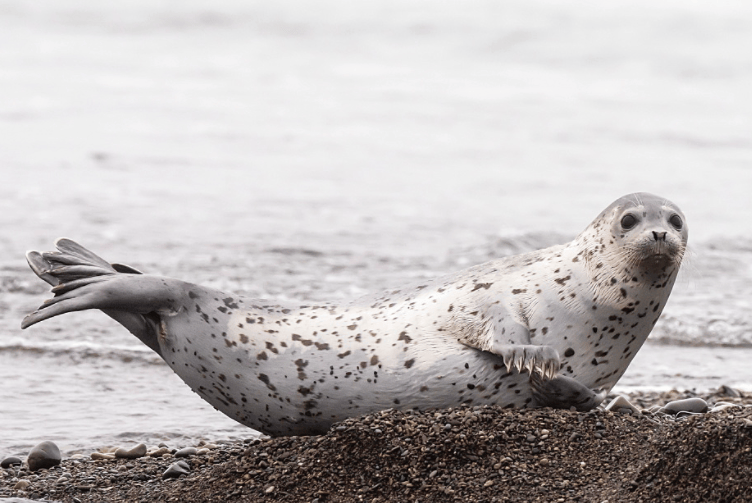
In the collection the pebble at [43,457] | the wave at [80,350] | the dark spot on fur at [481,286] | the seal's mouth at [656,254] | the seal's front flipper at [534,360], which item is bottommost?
the wave at [80,350]

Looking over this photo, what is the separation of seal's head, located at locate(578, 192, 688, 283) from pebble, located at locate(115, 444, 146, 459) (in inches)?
84.5

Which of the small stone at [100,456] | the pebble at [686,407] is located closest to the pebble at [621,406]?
the pebble at [686,407]

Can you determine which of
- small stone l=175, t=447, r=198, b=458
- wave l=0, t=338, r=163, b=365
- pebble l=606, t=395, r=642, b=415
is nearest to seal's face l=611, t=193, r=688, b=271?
pebble l=606, t=395, r=642, b=415

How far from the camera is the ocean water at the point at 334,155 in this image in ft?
22.7

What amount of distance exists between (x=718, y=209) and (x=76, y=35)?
64.8 ft

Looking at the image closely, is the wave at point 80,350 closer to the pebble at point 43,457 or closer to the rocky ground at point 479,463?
the pebble at point 43,457

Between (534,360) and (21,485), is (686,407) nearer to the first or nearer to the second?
(534,360)

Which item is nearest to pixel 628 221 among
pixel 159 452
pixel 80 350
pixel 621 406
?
pixel 621 406

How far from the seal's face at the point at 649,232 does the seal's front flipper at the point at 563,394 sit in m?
0.52

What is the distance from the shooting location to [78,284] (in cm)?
445

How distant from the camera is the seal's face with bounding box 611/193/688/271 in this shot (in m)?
4.02

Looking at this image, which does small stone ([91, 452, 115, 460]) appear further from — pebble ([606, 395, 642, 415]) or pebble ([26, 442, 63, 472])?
pebble ([606, 395, 642, 415])

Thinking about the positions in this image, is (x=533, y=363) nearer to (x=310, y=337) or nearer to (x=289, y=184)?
(x=310, y=337)

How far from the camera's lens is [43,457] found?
4676mm
